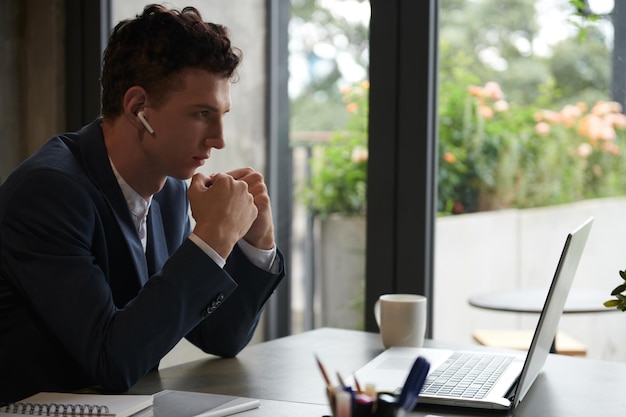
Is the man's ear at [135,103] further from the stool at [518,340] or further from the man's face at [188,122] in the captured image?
the stool at [518,340]

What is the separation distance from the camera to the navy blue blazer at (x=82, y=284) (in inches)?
53.4

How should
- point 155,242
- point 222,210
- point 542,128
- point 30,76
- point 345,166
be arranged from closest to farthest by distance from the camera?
point 222,210 < point 155,242 < point 542,128 < point 345,166 < point 30,76

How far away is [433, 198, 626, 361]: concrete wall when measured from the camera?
85.4 inches

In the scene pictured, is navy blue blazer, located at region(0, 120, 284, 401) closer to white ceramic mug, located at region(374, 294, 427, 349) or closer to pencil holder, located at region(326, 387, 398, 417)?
white ceramic mug, located at region(374, 294, 427, 349)

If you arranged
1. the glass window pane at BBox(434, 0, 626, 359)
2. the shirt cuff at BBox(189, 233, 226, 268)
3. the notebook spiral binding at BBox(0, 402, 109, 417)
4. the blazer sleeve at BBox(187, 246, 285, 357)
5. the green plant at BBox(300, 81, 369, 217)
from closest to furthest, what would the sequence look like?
the notebook spiral binding at BBox(0, 402, 109, 417) < the shirt cuff at BBox(189, 233, 226, 268) < the blazer sleeve at BBox(187, 246, 285, 357) < the glass window pane at BBox(434, 0, 626, 359) < the green plant at BBox(300, 81, 369, 217)

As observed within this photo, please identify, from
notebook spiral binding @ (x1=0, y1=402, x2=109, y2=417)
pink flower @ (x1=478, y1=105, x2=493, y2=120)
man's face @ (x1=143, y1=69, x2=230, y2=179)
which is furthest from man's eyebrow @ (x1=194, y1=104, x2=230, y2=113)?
pink flower @ (x1=478, y1=105, x2=493, y2=120)

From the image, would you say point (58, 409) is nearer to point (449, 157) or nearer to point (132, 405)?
point (132, 405)

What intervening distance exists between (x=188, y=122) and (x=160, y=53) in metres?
0.14

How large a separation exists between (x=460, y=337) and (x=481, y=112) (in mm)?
639

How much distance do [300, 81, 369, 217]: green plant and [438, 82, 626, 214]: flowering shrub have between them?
0.97 feet

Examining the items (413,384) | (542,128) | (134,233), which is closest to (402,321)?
(134,233)

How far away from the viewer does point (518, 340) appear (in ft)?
7.67

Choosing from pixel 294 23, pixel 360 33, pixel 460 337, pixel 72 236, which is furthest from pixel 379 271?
pixel 72 236

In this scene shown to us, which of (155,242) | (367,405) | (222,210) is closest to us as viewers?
(367,405)
